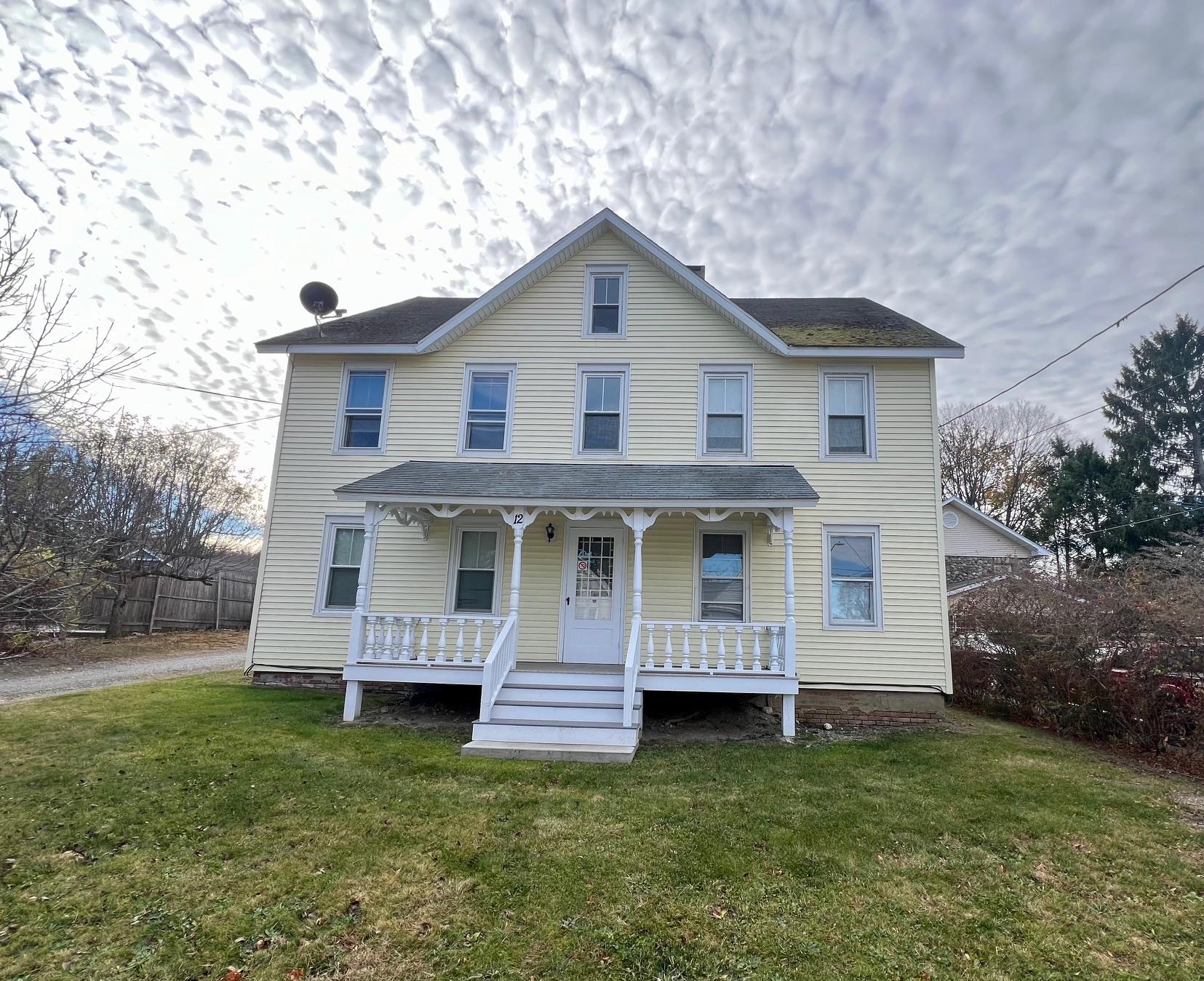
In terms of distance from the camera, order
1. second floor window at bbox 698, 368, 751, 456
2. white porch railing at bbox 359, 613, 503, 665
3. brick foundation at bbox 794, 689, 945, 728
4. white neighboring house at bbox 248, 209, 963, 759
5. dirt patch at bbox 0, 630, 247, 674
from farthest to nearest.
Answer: dirt patch at bbox 0, 630, 247, 674, second floor window at bbox 698, 368, 751, 456, brick foundation at bbox 794, 689, 945, 728, white neighboring house at bbox 248, 209, 963, 759, white porch railing at bbox 359, 613, 503, 665

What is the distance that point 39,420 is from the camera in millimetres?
4223

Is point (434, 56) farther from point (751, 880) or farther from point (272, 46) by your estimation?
point (751, 880)

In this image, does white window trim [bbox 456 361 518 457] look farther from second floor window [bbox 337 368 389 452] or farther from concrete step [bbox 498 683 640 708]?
concrete step [bbox 498 683 640 708]

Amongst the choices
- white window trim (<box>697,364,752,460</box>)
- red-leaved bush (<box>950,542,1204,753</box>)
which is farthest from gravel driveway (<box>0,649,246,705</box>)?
red-leaved bush (<box>950,542,1204,753</box>)

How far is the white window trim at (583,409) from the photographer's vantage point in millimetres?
10453

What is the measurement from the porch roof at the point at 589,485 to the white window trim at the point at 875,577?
1201 mm

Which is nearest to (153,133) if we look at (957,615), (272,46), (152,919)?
(272,46)

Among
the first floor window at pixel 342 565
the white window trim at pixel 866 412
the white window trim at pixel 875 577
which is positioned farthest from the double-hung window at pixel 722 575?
the first floor window at pixel 342 565

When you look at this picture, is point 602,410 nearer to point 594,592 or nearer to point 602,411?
point 602,411

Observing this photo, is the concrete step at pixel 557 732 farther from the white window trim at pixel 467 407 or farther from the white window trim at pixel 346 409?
the white window trim at pixel 346 409

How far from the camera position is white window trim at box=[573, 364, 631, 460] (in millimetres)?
10453

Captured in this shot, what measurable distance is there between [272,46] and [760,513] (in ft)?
31.6

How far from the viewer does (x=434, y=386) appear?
10.8 meters

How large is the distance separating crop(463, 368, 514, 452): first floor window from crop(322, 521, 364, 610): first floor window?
252 centimetres
